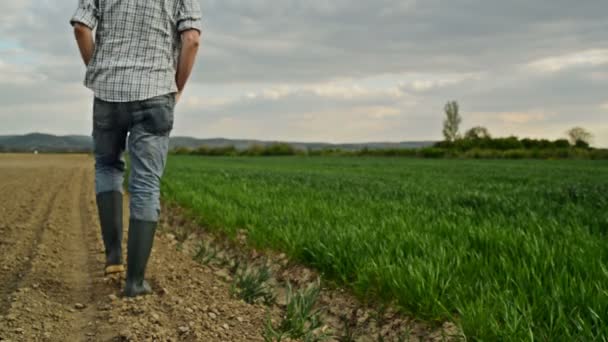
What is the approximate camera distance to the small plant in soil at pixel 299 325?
9.49 ft

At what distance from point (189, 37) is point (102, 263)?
217 cm

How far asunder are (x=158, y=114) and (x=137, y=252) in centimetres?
87

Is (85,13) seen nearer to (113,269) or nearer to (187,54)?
(187,54)

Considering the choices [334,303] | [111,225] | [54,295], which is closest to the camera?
[54,295]

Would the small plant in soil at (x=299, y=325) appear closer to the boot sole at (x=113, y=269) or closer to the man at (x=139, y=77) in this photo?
the man at (x=139, y=77)

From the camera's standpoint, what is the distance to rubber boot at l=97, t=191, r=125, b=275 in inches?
150

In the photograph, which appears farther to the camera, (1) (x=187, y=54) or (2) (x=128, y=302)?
(1) (x=187, y=54)

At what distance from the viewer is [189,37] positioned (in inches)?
137

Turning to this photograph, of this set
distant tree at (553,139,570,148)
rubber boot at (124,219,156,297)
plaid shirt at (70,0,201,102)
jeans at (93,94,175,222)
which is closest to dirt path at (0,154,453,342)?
rubber boot at (124,219,156,297)

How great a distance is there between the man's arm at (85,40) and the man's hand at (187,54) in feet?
1.84

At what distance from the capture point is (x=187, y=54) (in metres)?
3.50

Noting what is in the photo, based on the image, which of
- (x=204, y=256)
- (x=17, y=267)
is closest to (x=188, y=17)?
(x=204, y=256)

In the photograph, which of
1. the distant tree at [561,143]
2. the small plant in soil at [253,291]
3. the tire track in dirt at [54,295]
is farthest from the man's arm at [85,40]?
the distant tree at [561,143]

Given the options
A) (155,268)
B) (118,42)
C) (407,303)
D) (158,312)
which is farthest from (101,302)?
(407,303)
